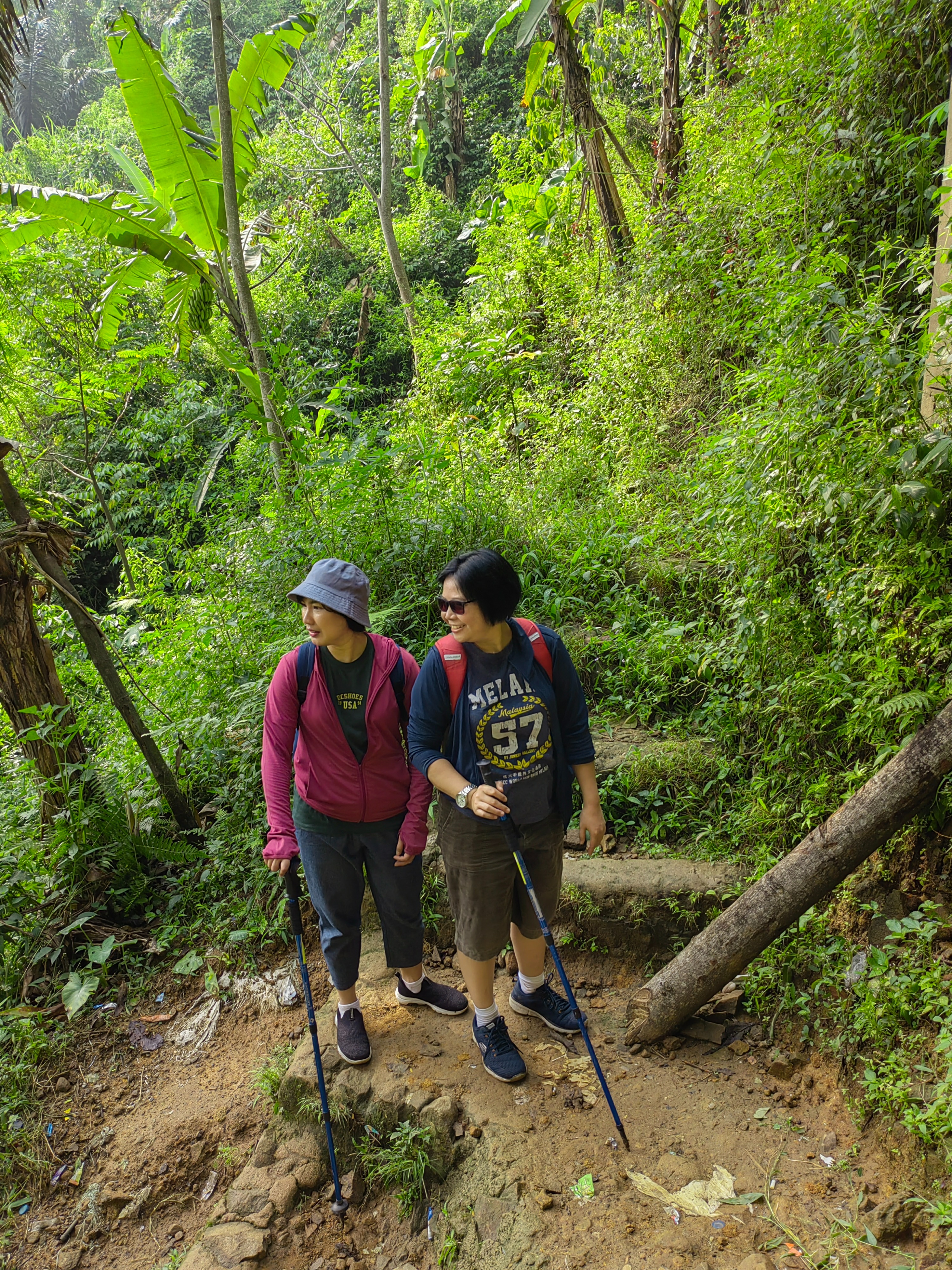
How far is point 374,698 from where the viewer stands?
2.85m

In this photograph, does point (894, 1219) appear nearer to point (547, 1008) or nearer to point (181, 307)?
point (547, 1008)

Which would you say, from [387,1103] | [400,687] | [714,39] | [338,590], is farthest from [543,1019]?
[714,39]

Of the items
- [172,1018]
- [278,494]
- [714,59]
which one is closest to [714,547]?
[278,494]

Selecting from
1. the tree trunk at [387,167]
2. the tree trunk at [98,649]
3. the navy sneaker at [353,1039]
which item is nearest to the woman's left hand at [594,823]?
the navy sneaker at [353,1039]

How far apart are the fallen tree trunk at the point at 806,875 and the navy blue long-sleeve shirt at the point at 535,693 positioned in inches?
32.3

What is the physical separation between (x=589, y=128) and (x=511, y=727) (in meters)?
6.81

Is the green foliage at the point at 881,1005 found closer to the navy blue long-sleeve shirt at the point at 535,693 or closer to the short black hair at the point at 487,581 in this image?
the navy blue long-sleeve shirt at the point at 535,693

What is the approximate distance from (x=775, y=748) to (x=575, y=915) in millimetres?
1282

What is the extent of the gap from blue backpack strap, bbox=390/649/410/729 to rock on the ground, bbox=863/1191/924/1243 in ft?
7.13

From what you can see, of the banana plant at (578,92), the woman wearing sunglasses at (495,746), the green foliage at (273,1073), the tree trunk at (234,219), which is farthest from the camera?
the banana plant at (578,92)

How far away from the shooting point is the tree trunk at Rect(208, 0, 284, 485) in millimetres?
5992

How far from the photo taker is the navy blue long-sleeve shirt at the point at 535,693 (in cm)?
266

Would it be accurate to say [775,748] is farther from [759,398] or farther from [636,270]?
[636,270]

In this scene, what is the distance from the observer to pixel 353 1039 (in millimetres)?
3131
